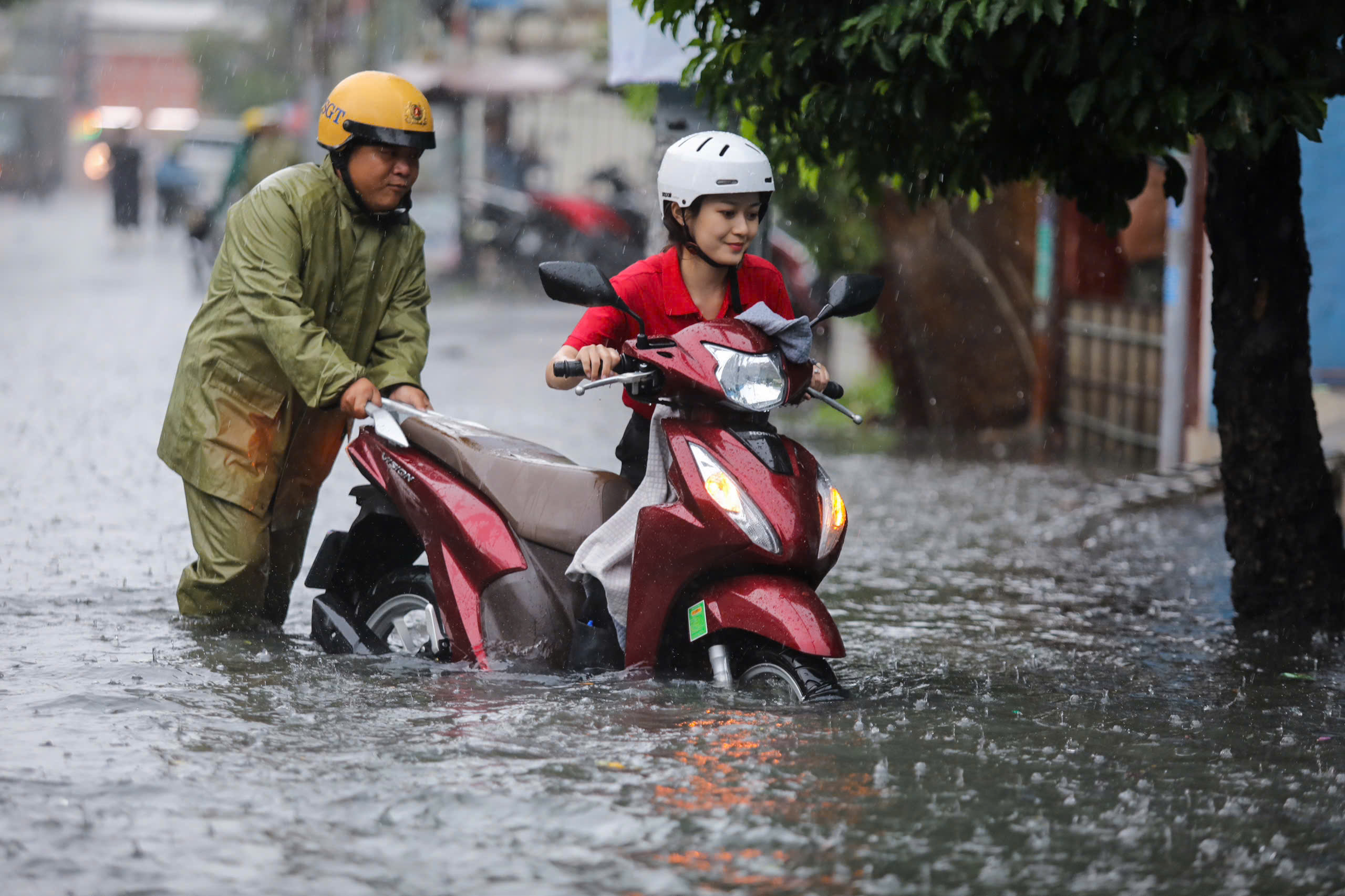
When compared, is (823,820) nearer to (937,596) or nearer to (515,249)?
(937,596)

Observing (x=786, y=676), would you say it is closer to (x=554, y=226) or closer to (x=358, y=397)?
(x=358, y=397)

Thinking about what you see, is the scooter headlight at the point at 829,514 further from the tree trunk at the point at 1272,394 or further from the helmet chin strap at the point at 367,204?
the tree trunk at the point at 1272,394

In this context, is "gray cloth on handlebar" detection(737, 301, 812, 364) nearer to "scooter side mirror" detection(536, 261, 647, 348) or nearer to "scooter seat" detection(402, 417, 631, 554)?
"scooter side mirror" detection(536, 261, 647, 348)

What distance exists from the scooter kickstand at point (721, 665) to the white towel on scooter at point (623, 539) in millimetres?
293

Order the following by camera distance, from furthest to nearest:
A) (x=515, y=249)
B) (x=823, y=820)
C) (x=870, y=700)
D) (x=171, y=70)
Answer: (x=171, y=70)
(x=515, y=249)
(x=870, y=700)
(x=823, y=820)

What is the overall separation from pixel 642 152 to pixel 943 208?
23532mm

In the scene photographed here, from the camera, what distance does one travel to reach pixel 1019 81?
6.25 m

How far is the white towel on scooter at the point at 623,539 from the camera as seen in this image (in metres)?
5.20

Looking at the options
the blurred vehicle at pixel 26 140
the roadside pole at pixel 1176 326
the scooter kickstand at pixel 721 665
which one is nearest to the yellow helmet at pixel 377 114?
the scooter kickstand at pixel 721 665

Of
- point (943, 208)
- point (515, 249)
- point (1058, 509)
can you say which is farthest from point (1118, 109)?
point (515, 249)

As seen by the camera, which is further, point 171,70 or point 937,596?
point 171,70

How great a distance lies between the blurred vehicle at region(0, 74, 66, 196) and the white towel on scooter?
2235 inches

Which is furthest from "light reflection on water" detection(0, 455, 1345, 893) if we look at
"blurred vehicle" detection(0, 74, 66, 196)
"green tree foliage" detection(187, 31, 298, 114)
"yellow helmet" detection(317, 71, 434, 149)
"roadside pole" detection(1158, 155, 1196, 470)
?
"blurred vehicle" detection(0, 74, 66, 196)

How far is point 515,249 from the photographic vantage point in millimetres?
28312
